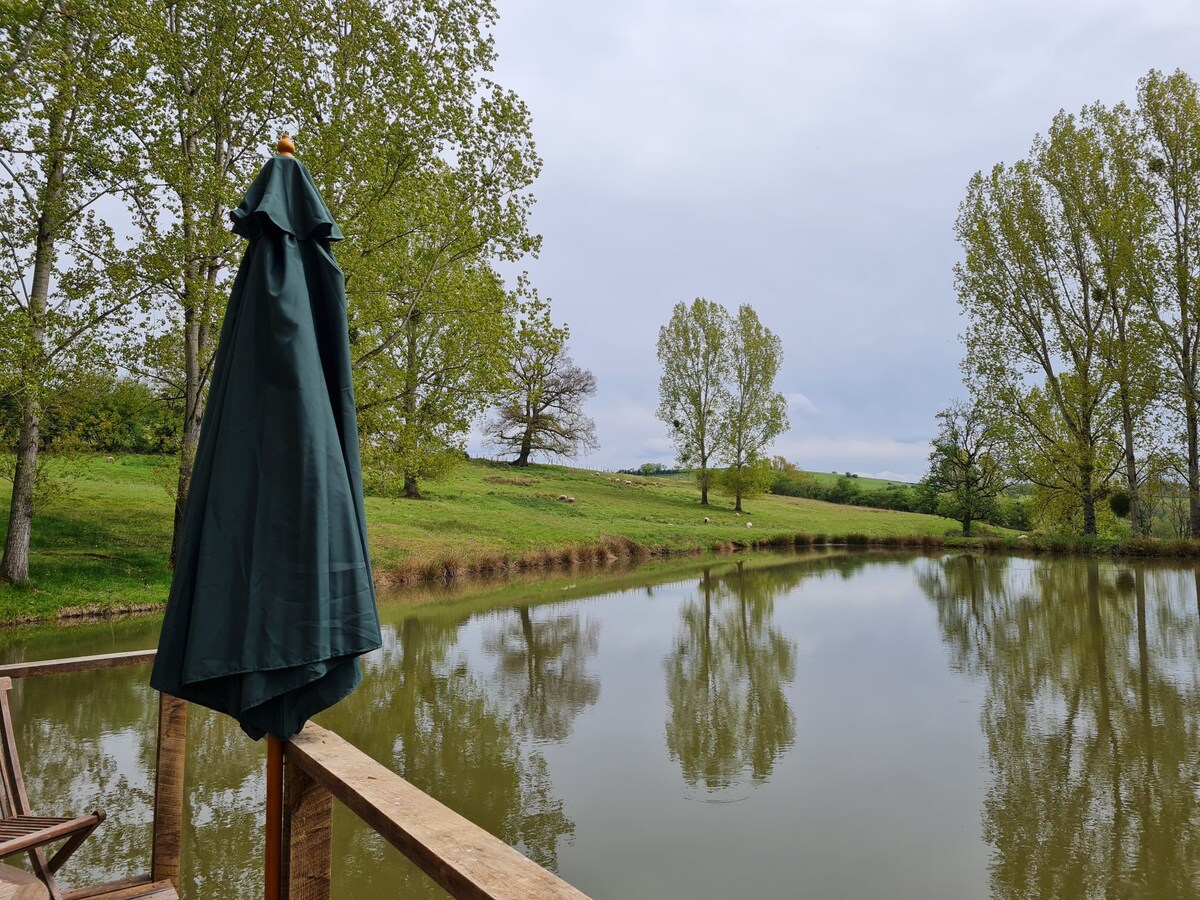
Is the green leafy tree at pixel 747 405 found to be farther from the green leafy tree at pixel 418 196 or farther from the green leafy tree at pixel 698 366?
the green leafy tree at pixel 418 196

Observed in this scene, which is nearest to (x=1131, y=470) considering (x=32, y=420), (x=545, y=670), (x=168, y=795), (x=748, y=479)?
(x=748, y=479)

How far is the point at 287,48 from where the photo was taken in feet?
44.1

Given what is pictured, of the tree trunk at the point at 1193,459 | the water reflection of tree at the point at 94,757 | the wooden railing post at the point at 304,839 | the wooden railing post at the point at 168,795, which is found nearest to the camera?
the wooden railing post at the point at 304,839

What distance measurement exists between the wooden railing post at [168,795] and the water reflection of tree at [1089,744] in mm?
4310

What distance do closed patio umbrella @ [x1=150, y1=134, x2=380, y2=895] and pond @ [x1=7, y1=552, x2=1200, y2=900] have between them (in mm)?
2670

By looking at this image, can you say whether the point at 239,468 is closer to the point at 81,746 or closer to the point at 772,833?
the point at 772,833

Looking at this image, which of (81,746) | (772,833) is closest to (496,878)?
(772,833)

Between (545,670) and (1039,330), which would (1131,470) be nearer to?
(1039,330)

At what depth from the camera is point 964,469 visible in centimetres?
3531

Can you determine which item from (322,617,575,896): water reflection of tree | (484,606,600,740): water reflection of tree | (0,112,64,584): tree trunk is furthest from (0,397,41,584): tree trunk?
(484,606,600,740): water reflection of tree

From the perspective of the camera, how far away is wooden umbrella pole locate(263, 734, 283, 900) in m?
2.02

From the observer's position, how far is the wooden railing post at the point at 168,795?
10.1 ft

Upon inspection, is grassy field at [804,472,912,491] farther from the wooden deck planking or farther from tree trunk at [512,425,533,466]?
the wooden deck planking

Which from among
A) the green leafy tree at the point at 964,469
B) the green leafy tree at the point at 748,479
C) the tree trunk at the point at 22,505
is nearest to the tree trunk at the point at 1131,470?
the green leafy tree at the point at 964,469
